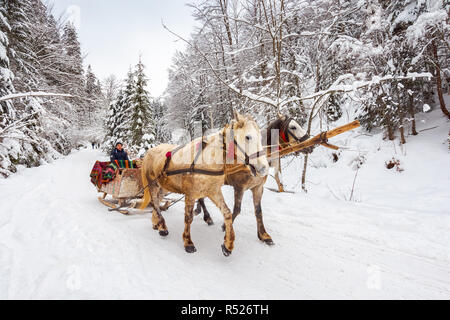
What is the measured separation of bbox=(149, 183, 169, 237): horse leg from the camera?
387 cm

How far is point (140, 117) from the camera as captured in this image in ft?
60.6

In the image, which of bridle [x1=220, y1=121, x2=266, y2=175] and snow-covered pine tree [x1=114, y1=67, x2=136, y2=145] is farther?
snow-covered pine tree [x1=114, y1=67, x2=136, y2=145]

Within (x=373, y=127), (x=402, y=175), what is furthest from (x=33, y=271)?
(x=373, y=127)

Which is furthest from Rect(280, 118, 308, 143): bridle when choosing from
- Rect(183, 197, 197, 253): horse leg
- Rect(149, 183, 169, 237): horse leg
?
Rect(149, 183, 169, 237): horse leg

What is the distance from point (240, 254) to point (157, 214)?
1.72 metres

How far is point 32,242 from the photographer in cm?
310

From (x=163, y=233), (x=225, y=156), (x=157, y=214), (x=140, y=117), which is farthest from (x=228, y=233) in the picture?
(x=140, y=117)

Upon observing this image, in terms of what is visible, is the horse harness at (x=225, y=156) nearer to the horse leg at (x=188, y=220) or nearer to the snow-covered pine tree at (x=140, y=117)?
the horse leg at (x=188, y=220)

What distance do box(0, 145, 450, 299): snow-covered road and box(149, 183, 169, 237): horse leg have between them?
16cm

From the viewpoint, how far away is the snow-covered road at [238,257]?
2246mm

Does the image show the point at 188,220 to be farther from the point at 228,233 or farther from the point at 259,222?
the point at 259,222

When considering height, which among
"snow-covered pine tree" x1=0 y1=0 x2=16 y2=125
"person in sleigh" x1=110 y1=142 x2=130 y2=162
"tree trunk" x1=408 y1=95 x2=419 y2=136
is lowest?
"person in sleigh" x1=110 y1=142 x2=130 y2=162

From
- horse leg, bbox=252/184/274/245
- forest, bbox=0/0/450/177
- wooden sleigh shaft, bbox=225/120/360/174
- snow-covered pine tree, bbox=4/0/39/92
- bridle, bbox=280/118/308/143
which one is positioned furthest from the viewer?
snow-covered pine tree, bbox=4/0/39/92

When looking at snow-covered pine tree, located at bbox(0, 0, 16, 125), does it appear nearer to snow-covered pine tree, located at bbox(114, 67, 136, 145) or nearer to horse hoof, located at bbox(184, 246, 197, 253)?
horse hoof, located at bbox(184, 246, 197, 253)
